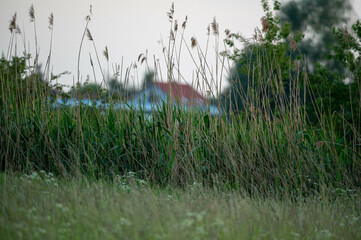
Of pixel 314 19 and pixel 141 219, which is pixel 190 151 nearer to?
pixel 141 219

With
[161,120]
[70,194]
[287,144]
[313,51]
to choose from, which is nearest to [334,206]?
[287,144]

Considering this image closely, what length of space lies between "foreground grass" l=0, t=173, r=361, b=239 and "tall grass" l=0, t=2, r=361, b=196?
72 centimetres

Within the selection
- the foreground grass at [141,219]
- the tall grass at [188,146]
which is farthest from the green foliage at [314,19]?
the foreground grass at [141,219]

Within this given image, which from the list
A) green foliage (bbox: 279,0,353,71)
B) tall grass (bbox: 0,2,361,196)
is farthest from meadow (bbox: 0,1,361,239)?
green foliage (bbox: 279,0,353,71)

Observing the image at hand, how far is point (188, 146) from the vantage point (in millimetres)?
3590

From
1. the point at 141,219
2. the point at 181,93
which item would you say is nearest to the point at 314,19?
the point at 181,93

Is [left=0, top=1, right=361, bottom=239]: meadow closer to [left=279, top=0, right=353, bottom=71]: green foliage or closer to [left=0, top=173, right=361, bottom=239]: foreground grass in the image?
[left=0, top=173, right=361, bottom=239]: foreground grass

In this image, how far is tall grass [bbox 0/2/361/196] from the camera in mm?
3512

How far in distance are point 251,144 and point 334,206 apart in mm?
993

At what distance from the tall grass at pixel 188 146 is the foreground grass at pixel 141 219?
2.35 feet

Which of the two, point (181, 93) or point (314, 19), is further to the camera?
point (314, 19)

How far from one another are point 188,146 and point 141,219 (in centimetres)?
158

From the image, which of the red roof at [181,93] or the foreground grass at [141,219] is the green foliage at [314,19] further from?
the foreground grass at [141,219]

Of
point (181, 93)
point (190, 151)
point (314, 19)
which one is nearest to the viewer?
point (190, 151)
